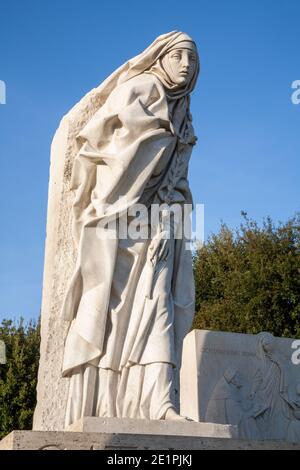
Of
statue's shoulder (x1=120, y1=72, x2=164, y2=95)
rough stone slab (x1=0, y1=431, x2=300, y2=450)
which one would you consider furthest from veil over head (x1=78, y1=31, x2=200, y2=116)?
rough stone slab (x1=0, y1=431, x2=300, y2=450)

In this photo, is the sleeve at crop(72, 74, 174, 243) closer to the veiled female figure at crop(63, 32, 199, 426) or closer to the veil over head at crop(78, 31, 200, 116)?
the veiled female figure at crop(63, 32, 199, 426)

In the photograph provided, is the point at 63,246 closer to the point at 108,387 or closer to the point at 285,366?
the point at 108,387

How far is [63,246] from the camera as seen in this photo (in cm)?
858

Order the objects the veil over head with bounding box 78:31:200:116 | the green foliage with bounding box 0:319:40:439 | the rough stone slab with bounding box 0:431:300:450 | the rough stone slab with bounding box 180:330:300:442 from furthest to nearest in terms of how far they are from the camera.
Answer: the green foliage with bounding box 0:319:40:439, the rough stone slab with bounding box 180:330:300:442, the veil over head with bounding box 78:31:200:116, the rough stone slab with bounding box 0:431:300:450

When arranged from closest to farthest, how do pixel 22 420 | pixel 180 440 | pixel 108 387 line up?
1. pixel 180 440
2. pixel 108 387
3. pixel 22 420

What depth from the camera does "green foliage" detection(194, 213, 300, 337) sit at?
27.6 m

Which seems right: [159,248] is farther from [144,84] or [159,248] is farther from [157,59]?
[157,59]

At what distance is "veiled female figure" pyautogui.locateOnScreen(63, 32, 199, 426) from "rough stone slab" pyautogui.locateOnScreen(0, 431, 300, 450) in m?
0.71

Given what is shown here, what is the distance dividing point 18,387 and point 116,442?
58.5 feet

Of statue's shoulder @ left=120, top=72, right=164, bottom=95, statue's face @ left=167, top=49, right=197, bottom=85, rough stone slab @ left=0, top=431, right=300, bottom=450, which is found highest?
statue's face @ left=167, top=49, right=197, bottom=85

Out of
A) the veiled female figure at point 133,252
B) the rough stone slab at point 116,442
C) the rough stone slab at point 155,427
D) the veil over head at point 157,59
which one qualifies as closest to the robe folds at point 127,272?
the veiled female figure at point 133,252

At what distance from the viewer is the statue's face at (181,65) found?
8391mm

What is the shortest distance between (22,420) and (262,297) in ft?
32.5
